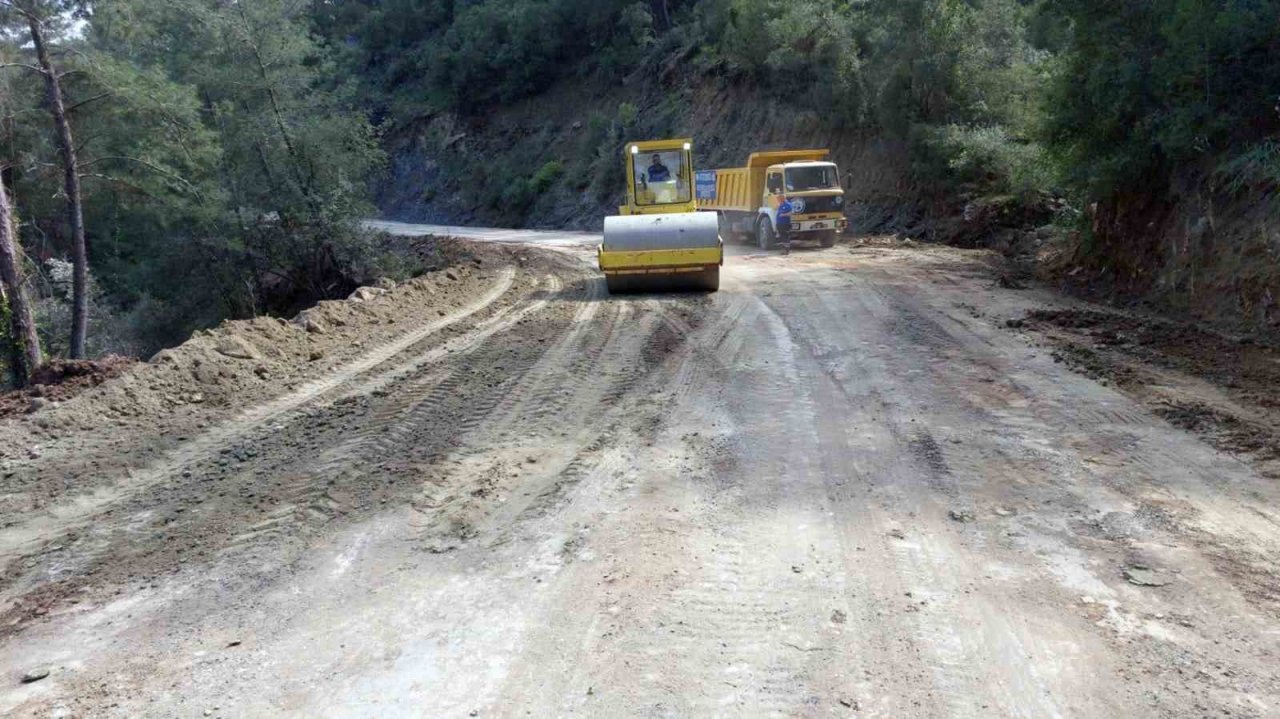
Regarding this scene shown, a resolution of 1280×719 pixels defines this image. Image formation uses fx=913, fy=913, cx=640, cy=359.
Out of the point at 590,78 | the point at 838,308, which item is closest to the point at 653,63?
the point at 590,78

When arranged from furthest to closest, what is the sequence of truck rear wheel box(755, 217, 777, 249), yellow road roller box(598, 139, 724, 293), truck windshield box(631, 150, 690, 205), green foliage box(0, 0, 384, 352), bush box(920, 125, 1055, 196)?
1. truck rear wheel box(755, 217, 777, 249)
2. bush box(920, 125, 1055, 196)
3. green foliage box(0, 0, 384, 352)
4. truck windshield box(631, 150, 690, 205)
5. yellow road roller box(598, 139, 724, 293)

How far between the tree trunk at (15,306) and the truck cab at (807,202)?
54.9 ft

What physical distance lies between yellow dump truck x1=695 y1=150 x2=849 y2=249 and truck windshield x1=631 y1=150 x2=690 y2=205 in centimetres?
444

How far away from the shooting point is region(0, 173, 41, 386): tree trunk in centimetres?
1492

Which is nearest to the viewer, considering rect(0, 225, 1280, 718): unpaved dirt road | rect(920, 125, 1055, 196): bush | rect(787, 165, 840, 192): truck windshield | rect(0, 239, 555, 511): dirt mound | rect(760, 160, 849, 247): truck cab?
rect(0, 225, 1280, 718): unpaved dirt road

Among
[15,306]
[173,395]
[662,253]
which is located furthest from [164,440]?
[15,306]

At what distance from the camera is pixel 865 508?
5.91m

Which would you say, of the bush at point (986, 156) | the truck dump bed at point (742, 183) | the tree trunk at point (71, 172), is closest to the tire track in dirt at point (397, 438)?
the tree trunk at point (71, 172)

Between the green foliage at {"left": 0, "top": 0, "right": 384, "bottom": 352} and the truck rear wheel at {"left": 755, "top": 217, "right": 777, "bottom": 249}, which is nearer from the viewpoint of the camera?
the green foliage at {"left": 0, "top": 0, "right": 384, "bottom": 352}

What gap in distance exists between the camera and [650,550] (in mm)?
5398

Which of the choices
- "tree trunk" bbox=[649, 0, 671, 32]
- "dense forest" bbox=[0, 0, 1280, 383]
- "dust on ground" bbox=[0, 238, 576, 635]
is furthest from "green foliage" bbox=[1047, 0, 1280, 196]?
"tree trunk" bbox=[649, 0, 671, 32]

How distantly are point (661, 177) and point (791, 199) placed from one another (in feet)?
15.6

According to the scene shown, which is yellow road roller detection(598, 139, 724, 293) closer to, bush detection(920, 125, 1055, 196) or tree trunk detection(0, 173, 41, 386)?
bush detection(920, 125, 1055, 196)

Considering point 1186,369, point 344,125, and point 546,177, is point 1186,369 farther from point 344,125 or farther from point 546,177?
point 546,177
